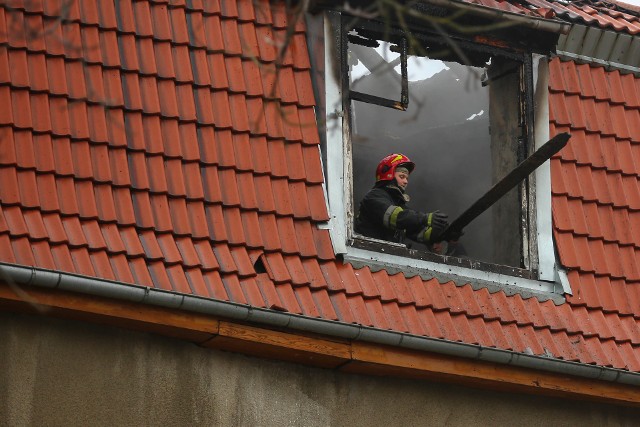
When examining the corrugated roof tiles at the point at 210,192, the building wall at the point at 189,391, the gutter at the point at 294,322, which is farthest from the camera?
the corrugated roof tiles at the point at 210,192

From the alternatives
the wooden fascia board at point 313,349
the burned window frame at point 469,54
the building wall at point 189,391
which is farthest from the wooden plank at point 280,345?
the burned window frame at point 469,54

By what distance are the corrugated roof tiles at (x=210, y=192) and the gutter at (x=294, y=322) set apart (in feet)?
0.45

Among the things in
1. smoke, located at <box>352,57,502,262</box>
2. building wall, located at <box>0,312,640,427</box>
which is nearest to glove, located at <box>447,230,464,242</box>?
smoke, located at <box>352,57,502,262</box>

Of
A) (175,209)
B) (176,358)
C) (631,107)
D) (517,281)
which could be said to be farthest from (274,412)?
(631,107)

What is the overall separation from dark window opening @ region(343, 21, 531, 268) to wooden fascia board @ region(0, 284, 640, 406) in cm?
107

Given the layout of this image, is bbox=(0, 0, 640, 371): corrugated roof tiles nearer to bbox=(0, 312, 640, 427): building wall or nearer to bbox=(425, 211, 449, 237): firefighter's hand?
bbox=(0, 312, 640, 427): building wall

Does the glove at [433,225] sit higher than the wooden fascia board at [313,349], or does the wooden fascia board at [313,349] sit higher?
the glove at [433,225]

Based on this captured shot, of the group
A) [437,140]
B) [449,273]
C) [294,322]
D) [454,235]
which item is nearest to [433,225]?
[454,235]

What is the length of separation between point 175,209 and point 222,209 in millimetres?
311

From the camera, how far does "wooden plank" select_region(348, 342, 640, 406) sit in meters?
9.30

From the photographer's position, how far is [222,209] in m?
9.45

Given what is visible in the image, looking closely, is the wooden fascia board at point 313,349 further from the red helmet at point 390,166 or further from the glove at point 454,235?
the red helmet at point 390,166

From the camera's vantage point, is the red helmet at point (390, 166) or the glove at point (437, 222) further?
the red helmet at point (390, 166)

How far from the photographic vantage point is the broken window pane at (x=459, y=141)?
36.8 feet
